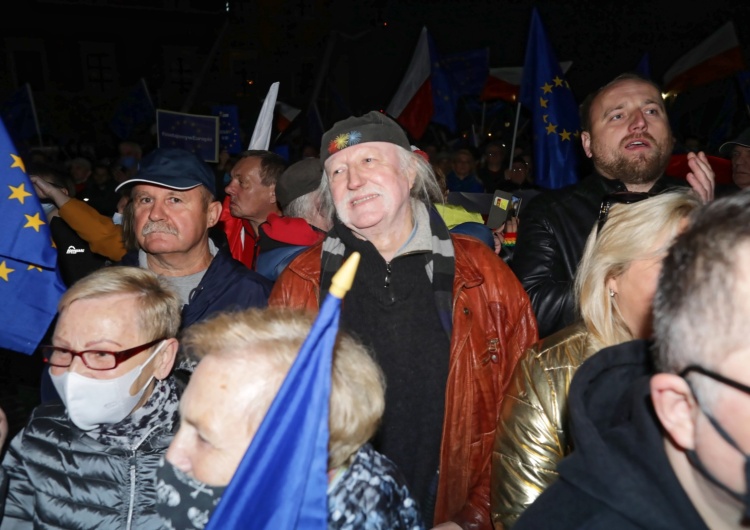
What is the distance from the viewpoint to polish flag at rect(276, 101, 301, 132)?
12.5m

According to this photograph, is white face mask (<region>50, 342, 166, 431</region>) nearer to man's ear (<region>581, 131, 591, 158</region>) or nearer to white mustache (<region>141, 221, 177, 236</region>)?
white mustache (<region>141, 221, 177, 236</region>)

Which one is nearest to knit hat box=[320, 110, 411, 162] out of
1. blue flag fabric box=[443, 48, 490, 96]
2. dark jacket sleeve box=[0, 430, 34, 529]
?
dark jacket sleeve box=[0, 430, 34, 529]

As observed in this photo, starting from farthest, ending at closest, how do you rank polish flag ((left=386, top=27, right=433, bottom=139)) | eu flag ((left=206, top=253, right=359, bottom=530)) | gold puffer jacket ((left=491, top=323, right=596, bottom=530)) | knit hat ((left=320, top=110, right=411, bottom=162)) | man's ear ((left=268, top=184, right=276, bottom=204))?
polish flag ((left=386, top=27, right=433, bottom=139))
man's ear ((left=268, top=184, right=276, bottom=204))
knit hat ((left=320, top=110, right=411, bottom=162))
gold puffer jacket ((left=491, top=323, right=596, bottom=530))
eu flag ((left=206, top=253, right=359, bottom=530))

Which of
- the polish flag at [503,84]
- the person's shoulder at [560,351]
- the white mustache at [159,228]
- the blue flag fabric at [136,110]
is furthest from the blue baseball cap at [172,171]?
the polish flag at [503,84]

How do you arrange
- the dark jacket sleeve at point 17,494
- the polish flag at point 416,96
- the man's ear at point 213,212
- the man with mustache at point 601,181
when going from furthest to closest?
the polish flag at point 416,96
the man's ear at point 213,212
the man with mustache at point 601,181
the dark jacket sleeve at point 17,494

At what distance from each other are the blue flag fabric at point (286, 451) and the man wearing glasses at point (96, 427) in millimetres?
897

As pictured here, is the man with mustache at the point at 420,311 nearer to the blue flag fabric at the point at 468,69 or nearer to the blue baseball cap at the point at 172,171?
the blue baseball cap at the point at 172,171

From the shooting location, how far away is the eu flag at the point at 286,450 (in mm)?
1492

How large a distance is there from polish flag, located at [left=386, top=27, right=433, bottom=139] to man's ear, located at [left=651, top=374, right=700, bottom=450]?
29.0 feet

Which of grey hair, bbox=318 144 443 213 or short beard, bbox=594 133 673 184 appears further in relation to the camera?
short beard, bbox=594 133 673 184

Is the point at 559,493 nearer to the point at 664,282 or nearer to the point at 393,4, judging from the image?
the point at 664,282

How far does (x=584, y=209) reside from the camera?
351 centimetres

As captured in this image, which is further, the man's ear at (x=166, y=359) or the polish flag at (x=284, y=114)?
the polish flag at (x=284, y=114)

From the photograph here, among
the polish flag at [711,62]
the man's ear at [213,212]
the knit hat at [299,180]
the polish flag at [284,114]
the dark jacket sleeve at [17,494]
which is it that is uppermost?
the polish flag at [711,62]
